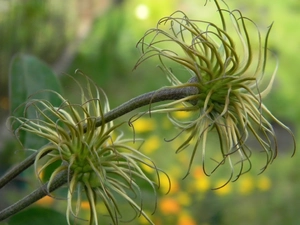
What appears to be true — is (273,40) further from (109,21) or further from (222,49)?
(222,49)

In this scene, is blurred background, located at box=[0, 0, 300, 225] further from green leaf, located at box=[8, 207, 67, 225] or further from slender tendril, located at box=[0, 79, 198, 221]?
slender tendril, located at box=[0, 79, 198, 221]

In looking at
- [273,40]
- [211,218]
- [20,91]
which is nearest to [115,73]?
[273,40]

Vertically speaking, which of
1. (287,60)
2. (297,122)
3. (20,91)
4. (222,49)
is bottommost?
(297,122)

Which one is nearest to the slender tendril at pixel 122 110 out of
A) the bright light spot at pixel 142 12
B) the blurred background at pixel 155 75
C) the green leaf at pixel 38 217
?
the green leaf at pixel 38 217

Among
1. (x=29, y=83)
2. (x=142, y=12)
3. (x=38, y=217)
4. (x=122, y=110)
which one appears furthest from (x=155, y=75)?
(x=122, y=110)

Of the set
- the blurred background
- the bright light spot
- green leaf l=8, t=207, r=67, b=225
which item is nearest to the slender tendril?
green leaf l=8, t=207, r=67, b=225

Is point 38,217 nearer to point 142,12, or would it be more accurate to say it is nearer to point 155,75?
point 155,75
